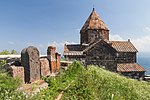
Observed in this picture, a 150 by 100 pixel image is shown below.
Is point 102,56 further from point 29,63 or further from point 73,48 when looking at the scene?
point 29,63

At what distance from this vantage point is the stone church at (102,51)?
90.2 ft

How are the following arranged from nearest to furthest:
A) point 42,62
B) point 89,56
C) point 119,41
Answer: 1. point 42,62
2. point 89,56
3. point 119,41

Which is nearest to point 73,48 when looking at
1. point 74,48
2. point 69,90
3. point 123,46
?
point 74,48

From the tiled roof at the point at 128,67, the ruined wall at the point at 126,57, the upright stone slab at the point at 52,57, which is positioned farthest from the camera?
the ruined wall at the point at 126,57

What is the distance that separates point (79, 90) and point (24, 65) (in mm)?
2526

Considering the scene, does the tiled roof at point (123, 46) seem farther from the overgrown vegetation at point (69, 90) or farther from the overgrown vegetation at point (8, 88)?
the overgrown vegetation at point (8, 88)

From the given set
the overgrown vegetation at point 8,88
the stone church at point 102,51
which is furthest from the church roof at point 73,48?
the overgrown vegetation at point 8,88

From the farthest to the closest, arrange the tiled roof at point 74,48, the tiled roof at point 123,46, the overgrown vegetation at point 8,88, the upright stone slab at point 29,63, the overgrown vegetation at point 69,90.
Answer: the tiled roof at point 123,46
the tiled roof at point 74,48
the upright stone slab at point 29,63
the overgrown vegetation at point 69,90
the overgrown vegetation at point 8,88

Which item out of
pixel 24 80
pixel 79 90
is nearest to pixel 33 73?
pixel 24 80

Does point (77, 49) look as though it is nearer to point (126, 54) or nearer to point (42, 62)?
point (126, 54)

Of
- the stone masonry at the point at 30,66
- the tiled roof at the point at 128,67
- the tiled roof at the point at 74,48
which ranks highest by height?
the tiled roof at the point at 74,48

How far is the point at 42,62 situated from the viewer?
32.7ft

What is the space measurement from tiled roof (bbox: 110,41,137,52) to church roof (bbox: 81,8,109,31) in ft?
9.07

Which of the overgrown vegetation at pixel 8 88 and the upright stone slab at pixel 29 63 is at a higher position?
the upright stone slab at pixel 29 63
